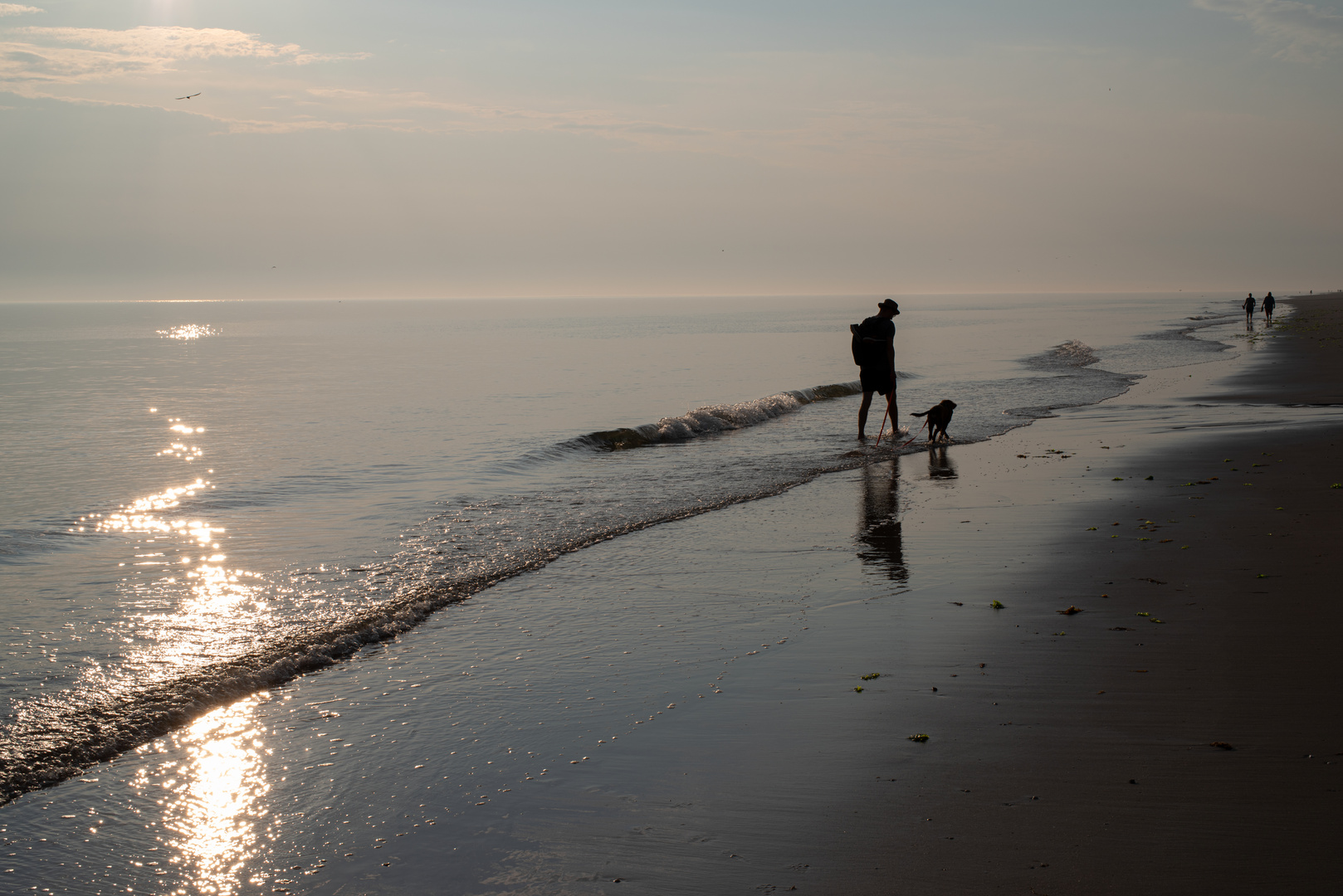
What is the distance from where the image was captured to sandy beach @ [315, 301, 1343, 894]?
10.00ft

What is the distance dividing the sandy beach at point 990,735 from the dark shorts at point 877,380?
614 centimetres

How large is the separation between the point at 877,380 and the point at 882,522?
5.90m

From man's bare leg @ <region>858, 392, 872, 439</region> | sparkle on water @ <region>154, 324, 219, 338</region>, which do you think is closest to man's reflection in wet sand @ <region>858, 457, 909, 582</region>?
man's bare leg @ <region>858, 392, 872, 439</region>

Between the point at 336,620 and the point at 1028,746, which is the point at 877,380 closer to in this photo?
the point at 336,620

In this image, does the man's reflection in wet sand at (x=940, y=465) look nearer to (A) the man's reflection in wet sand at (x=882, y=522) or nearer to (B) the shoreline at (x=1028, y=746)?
(A) the man's reflection in wet sand at (x=882, y=522)

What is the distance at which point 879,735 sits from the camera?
13.3ft

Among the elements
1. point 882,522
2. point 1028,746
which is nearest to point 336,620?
point 1028,746

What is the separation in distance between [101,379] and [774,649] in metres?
40.5

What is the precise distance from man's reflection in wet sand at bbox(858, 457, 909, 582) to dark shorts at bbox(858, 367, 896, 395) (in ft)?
6.74

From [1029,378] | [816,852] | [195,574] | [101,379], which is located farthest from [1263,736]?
[101,379]

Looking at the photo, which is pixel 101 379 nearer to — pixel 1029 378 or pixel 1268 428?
pixel 1029 378

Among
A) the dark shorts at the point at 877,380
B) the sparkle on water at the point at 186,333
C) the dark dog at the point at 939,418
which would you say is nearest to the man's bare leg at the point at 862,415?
the dark shorts at the point at 877,380

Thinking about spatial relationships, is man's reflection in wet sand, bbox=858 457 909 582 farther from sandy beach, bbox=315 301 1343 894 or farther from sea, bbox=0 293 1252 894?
sea, bbox=0 293 1252 894

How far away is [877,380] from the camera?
14266 millimetres
